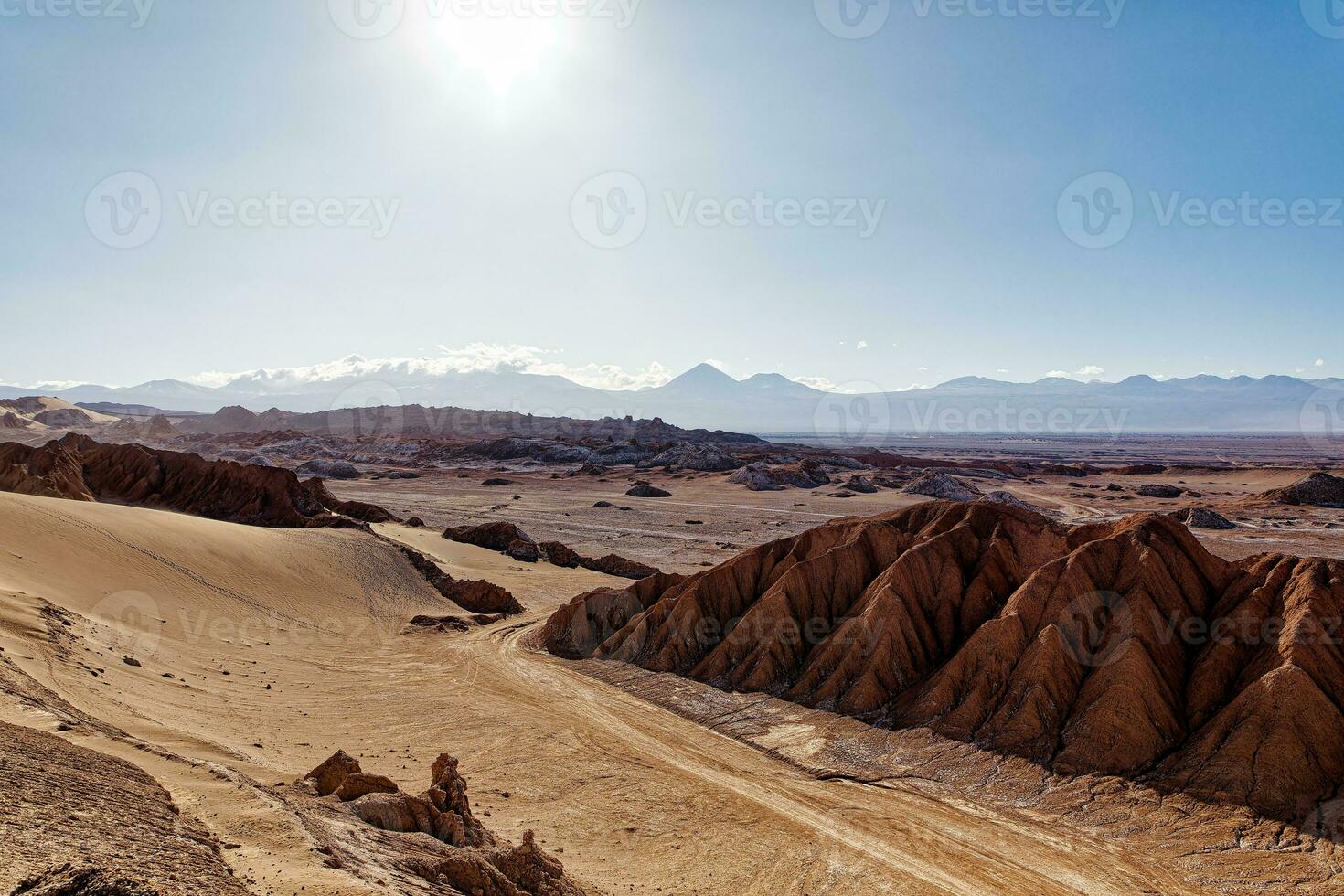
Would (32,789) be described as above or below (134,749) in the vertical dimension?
above

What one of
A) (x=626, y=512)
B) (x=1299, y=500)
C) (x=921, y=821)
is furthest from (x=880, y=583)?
(x=1299, y=500)

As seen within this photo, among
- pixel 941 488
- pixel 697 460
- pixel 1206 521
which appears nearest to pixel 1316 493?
pixel 1206 521

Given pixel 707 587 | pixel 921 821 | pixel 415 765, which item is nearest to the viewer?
pixel 921 821

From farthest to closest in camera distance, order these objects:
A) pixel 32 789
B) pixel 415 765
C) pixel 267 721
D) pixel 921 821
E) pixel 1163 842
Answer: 1. pixel 267 721
2. pixel 415 765
3. pixel 921 821
4. pixel 1163 842
5. pixel 32 789

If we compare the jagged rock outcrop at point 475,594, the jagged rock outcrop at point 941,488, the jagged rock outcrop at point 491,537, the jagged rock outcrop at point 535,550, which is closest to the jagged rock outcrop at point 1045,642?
the jagged rock outcrop at point 475,594

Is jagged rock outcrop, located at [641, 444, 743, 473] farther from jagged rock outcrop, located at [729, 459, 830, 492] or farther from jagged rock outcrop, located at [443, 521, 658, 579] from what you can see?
jagged rock outcrop, located at [443, 521, 658, 579]

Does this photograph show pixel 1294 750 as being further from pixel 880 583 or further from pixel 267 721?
pixel 267 721
